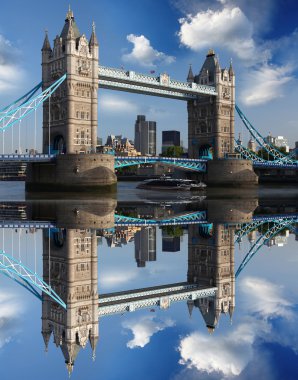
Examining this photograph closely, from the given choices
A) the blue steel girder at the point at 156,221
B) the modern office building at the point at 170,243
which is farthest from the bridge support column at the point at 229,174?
the modern office building at the point at 170,243

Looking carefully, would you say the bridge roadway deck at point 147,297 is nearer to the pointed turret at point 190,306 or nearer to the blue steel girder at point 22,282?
the pointed turret at point 190,306

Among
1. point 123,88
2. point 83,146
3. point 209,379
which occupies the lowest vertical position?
point 209,379

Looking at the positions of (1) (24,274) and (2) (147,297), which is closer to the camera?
(1) (24,274)

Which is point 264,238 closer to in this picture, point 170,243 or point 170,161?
point 170,243

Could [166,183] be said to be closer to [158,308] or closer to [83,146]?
[83,146]

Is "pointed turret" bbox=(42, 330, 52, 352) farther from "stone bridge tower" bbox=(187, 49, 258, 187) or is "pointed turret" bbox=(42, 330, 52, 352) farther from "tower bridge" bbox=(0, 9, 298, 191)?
"stone bridge tower" bbox=(187, 49, 258, 187)

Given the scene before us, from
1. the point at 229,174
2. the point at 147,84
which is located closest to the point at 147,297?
the point at 147,84

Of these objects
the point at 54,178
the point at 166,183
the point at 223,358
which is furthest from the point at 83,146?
the point at 223,358
